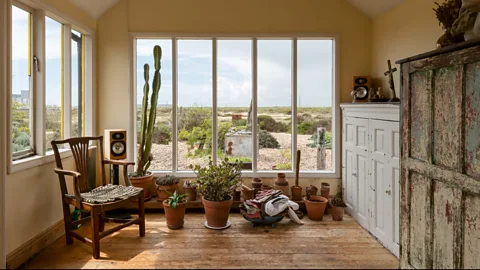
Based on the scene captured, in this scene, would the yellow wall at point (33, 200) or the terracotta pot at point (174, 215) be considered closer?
the yellow wall at point (33, 200)

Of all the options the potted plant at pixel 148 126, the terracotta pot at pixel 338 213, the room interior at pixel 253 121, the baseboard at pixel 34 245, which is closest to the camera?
the room interior at pixel 253 121

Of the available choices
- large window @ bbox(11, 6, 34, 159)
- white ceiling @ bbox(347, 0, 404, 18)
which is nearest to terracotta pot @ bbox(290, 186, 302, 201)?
white ceiling @ bbox(347, 0, 404, 18)

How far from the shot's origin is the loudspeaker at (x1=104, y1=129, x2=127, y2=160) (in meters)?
3.36

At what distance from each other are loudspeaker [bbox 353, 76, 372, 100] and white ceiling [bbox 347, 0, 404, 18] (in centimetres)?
75

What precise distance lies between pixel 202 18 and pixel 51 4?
1582 mm

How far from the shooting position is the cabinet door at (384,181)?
255 centimetres

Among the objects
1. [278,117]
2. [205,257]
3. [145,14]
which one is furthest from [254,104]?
[205,257]

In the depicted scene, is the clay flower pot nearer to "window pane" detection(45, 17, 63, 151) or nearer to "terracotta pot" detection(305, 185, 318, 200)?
"terracotta pot" detection(305, 185, 318, 200)

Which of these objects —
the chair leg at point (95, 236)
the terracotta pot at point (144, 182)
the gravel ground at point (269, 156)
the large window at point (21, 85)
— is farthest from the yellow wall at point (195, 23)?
the chair leg at point (95, 236)

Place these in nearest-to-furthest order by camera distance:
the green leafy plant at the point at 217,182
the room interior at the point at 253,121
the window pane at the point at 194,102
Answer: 1. the room interior at the point at 253,121
2. the green leafy plant at the point at 217,182
3. the window pane at the point at 194,102

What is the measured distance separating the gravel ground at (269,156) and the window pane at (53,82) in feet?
3.71

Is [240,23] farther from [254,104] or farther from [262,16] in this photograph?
[254,104]

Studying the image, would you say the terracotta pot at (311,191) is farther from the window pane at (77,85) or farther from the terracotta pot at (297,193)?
the window pane at (77,85)

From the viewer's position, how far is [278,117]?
3.90m
